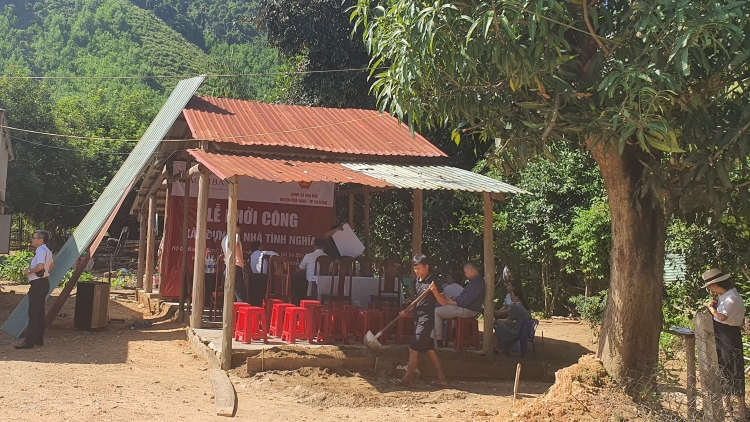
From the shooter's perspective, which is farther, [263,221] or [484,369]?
[263,221]

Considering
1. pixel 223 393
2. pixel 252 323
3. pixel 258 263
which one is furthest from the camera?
pixel 258 263

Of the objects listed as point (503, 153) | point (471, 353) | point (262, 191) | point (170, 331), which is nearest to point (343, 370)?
point (471, 353)

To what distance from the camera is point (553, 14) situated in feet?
19.6

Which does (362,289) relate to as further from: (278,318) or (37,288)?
(37,288)

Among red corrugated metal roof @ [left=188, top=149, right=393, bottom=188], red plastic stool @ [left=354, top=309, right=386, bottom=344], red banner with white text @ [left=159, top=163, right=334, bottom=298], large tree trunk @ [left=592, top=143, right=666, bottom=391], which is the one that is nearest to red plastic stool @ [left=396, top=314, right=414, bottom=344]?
red plastic stool @ [left=354, top=309, right=386, bottom=344]

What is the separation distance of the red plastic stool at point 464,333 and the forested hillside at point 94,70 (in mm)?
13442

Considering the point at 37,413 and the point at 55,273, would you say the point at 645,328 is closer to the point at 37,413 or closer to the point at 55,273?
the point at 37,413

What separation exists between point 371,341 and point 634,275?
11.2 ft

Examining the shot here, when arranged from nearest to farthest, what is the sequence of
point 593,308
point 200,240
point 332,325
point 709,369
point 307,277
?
point 709,369 → point 332,325 → point 200,240 → point 307,277 → point 593,308

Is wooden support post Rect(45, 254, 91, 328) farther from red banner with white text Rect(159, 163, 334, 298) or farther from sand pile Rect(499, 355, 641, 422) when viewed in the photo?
sand pile Rect(499, 355, 641, 422)

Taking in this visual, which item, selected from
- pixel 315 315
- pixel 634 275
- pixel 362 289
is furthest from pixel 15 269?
pixel 634 275

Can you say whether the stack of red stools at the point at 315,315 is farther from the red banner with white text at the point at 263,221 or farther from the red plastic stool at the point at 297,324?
the red banner with white text at the point at 263,221

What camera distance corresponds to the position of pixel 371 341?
8.94m

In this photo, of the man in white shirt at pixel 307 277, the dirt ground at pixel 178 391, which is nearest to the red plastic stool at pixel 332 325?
the dirt ground at pixel 178 391
